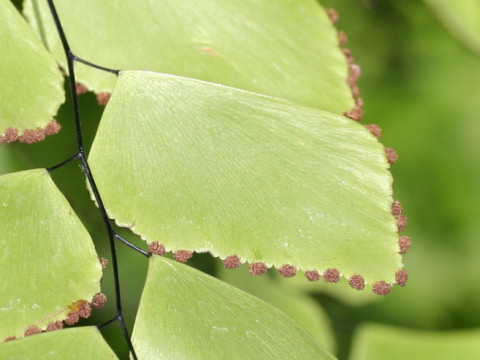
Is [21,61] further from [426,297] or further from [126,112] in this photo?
[426,297]

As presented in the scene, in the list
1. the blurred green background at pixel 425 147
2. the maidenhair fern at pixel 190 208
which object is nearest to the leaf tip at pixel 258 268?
the maidenhair fern at pixel 190 208

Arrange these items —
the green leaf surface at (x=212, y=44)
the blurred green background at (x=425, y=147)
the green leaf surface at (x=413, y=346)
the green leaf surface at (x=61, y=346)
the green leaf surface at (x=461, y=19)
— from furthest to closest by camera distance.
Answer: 1. the blurred green background at (x=425, y=147)
2. the green leaf surface at (x=413, y=346)
3. the green leaf surface at (x=461, y=19)
4. the green leaf surface at (x=212, y=44)
5. the green leaf surface at (x=61, y=346)

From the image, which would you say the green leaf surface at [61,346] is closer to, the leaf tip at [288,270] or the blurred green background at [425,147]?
the leaf tip at [288,270]

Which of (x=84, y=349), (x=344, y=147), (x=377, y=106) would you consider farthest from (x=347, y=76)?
(x=377, y=106)

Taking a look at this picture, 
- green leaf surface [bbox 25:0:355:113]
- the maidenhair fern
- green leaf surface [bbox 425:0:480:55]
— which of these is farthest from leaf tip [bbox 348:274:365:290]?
green leaf surface [bbox 425:0:480:55]

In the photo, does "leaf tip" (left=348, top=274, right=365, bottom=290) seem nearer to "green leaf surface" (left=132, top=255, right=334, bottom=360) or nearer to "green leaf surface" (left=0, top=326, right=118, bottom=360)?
"green leaf surface" (left=132, top=255, right=334, bottom=360)

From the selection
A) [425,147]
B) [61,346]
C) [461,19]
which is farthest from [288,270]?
[425,147]

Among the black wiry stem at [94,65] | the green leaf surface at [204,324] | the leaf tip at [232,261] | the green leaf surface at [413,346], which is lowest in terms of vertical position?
the green leaf surface at [413,346]
